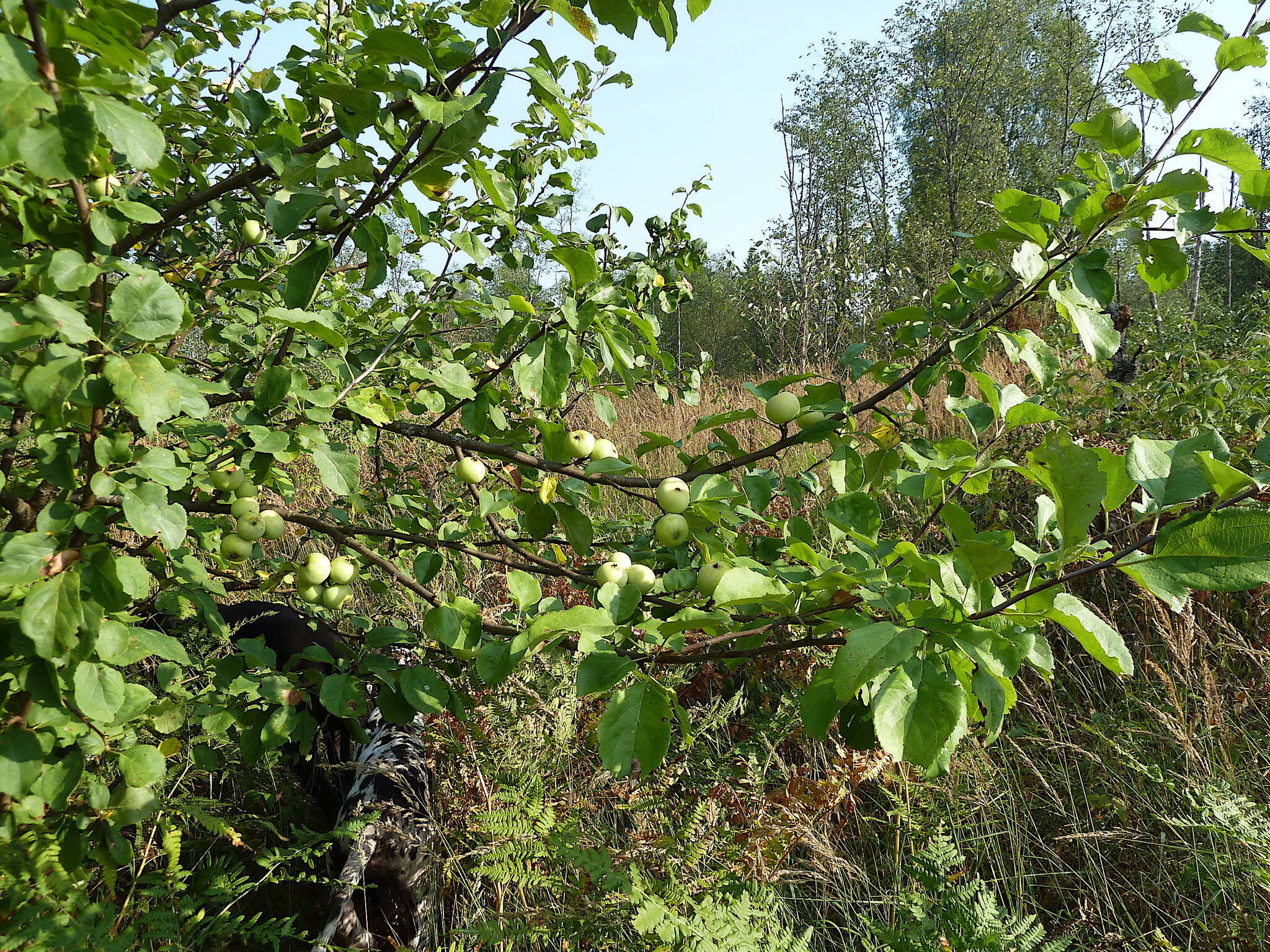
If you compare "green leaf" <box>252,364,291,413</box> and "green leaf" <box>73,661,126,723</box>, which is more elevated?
"green leaf" <box>252,364,291,413</box>

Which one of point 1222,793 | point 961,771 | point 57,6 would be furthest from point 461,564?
point 1222,793

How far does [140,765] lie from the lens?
1.10m

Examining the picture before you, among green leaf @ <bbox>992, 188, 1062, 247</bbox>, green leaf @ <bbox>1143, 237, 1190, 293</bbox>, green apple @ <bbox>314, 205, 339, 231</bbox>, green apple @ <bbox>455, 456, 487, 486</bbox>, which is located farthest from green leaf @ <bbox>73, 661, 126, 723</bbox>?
green leaf @ <bbox>1143, 237, 1190, 293</bbox>

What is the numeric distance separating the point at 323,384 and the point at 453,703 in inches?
22.8

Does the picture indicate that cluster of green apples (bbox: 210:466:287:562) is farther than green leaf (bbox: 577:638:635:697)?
Yes

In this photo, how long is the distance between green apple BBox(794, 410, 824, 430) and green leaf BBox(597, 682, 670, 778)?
1.63ft

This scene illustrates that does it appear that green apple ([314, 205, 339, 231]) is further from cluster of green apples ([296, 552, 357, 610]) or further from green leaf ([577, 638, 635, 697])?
green leaf ([577, 638, 635, 697])

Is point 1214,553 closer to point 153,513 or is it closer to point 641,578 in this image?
point 641,578

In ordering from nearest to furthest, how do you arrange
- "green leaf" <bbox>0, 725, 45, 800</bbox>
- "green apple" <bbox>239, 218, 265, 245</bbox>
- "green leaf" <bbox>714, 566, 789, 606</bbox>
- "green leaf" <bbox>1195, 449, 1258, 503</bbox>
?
1. "green leaf" <bbox>1195, 449, 1258, 503</bbox>
2. "green leaf" <bbox>714, 566, 789, 606</bbox>
3. "green leaf" <bbox>0, 725, 45, 800</bbox>
4. "green apple" <bbox>239, 218, 265, 245</bbox>

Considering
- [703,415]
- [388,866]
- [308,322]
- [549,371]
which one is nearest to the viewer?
[308,322]

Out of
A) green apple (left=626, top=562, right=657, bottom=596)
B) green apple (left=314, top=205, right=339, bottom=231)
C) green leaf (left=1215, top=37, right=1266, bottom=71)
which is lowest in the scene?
green apple (left=626, top=562, right=657, bottom=596)

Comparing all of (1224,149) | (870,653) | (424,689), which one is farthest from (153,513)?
(1224,149)

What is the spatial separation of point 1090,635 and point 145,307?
107 centimetres

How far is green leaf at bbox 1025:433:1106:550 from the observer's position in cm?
71
